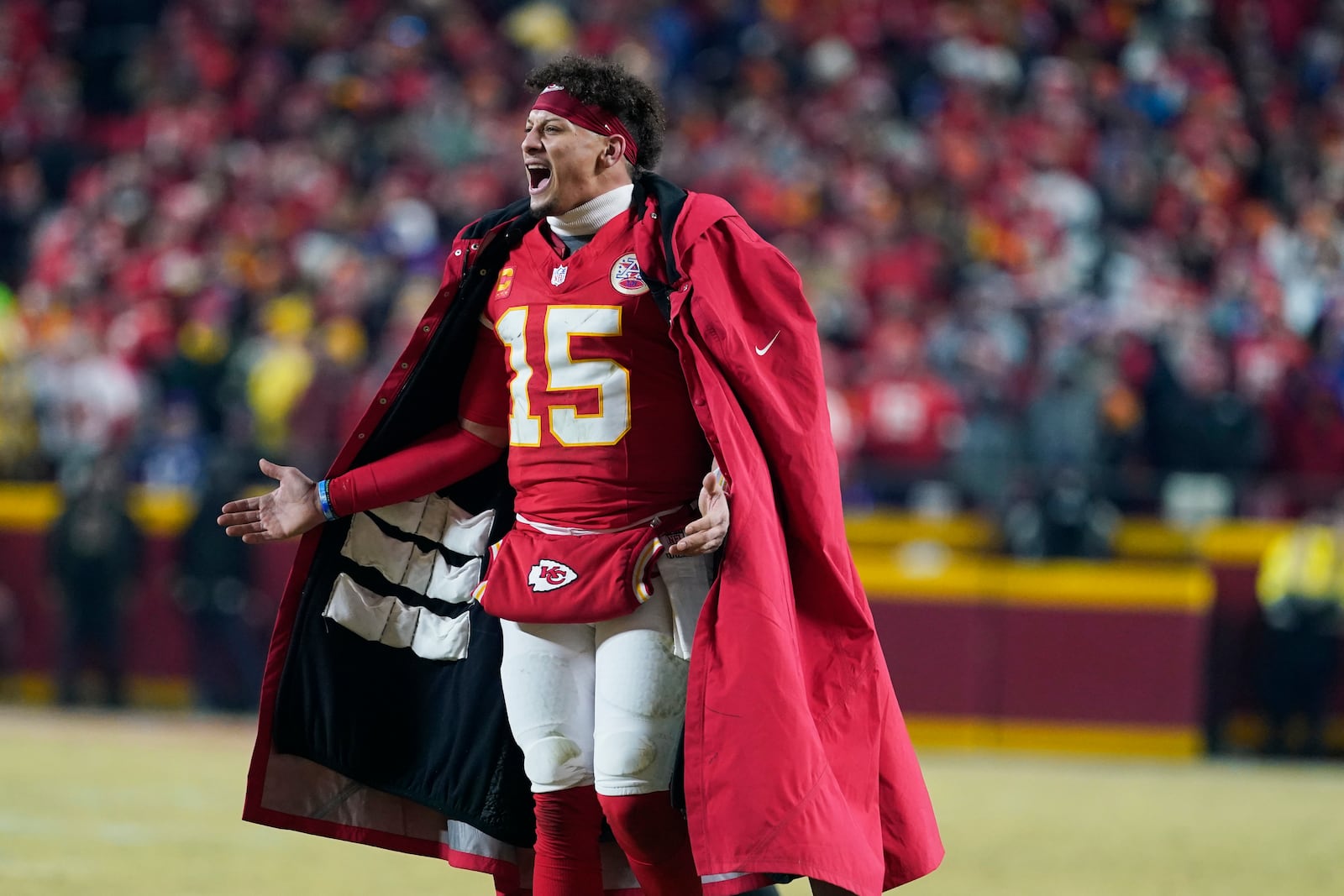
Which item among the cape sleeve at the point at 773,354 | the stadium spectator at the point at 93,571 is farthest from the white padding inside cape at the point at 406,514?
the stadium spectator at the point at 93,571

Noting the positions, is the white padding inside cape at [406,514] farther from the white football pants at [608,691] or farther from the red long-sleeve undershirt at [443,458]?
the white football pants at [608,691]

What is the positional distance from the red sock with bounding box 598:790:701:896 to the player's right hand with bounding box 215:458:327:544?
1.02 metres

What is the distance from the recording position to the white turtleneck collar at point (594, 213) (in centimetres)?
419

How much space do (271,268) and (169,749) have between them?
4.57 meters

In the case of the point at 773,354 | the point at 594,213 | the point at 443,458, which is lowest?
the point at 443,458

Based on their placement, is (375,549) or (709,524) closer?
(709,524)

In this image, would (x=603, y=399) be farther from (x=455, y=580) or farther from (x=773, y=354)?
(x=455, y=580)

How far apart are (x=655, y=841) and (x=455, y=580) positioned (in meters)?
0.93

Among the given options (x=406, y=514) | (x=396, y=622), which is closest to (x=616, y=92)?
(x=406, y=514)

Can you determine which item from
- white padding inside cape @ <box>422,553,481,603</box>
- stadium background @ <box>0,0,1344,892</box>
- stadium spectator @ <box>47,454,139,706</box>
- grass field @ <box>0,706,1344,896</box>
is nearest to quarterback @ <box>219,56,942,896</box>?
white padding inside cape @ <box>422,553,481,603</box>

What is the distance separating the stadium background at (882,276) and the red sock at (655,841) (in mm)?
7128

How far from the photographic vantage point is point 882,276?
13.1 metres

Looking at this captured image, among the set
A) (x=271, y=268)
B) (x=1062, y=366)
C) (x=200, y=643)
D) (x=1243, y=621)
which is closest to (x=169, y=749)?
(x=200, y=643)

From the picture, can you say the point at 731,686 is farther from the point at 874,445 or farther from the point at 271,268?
the point at 271,268
